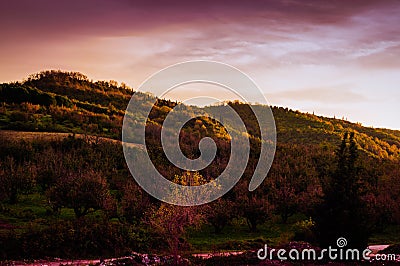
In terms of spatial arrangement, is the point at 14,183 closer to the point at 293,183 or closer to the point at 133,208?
the point at 133,208

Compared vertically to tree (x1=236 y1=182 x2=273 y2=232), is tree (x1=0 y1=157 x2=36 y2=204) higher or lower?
higher

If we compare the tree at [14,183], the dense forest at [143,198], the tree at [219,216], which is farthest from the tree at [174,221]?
the tree at [14,183]

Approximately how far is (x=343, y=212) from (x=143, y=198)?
1252 centimetres

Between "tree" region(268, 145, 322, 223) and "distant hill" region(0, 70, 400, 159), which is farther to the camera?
"distant hill" region(0, 70, 400, 159)

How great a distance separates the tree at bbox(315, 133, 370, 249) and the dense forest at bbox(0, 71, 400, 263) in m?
0.04

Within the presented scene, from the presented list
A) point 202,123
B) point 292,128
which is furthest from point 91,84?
point 292,128

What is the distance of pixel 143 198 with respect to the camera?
89.3ft

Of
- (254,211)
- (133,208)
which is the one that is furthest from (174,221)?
(254,211)

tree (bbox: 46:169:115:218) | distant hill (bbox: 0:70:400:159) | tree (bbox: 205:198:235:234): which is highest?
distant hill (bbox: 0:70:400:159)

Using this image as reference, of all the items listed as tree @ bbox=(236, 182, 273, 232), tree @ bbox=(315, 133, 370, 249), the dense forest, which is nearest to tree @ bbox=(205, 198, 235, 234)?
the dense forest

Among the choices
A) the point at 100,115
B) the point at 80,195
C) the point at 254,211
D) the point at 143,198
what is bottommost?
the point at 254,211

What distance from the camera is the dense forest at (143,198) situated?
18.6 meters

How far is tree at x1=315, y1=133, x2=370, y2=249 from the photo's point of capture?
17875mm

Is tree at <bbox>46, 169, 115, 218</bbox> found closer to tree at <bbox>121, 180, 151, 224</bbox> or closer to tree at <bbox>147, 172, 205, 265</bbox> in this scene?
tree at <bbox>121, 180, 151, 224</bbox>
